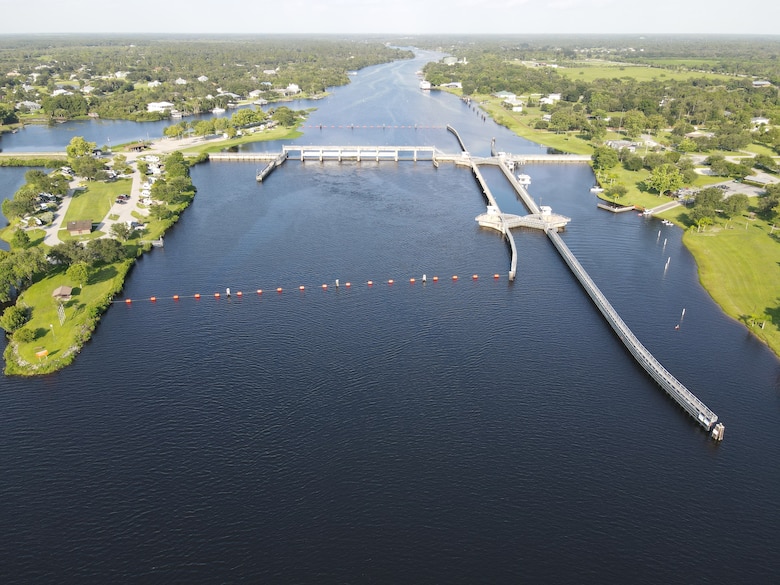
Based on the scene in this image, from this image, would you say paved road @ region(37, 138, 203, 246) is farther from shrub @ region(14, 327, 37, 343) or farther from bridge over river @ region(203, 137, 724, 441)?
shrub @ region(14, 327, 37, 343)

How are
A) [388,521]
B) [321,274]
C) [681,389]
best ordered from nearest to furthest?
[388,521] → [681,389] → [321,274]

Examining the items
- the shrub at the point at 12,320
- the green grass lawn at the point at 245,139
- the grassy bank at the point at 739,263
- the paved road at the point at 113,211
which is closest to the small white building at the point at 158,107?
the green grass lawn at the point at 245,139

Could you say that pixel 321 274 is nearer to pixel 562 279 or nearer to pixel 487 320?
pixel 487 320

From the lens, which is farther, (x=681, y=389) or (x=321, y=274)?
(x=321, y=274)

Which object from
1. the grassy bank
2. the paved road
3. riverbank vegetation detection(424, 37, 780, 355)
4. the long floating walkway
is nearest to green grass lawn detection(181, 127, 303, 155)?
the paved road

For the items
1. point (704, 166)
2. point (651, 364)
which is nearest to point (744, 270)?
point (651, 364)

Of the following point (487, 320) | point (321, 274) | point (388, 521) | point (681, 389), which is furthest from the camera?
point (321, 274)

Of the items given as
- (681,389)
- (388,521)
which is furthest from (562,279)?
(388,521)

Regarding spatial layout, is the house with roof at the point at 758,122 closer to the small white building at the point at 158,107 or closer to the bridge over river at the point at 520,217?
the bridge over river at the point at 520,217
